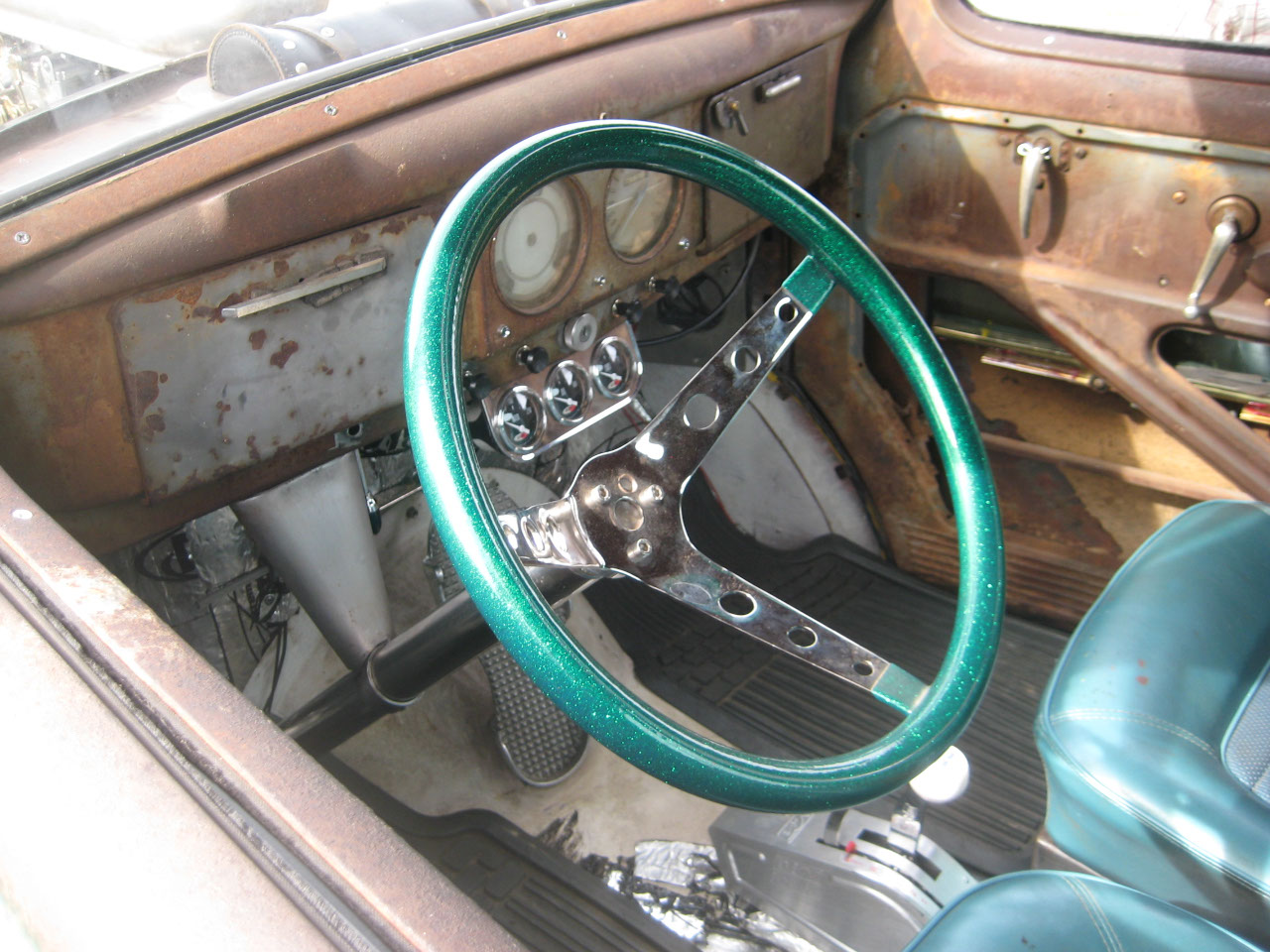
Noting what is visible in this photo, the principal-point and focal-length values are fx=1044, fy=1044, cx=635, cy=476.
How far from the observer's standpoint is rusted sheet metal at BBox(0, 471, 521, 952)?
548 mm

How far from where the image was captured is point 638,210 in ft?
5.32

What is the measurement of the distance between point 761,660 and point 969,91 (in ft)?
3.77

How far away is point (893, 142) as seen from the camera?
184 cm

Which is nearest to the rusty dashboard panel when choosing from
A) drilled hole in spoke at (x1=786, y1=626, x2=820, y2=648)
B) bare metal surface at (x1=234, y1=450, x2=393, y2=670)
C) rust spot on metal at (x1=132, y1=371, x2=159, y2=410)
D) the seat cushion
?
rust spot on metal at (x1=132, y1=371, x2=159, y2=410)

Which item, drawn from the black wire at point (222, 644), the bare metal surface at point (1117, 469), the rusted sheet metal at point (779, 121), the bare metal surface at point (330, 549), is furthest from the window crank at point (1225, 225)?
the black wire at point (222, 644)

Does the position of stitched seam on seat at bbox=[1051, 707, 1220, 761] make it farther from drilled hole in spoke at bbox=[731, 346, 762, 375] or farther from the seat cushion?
drilled hole in spoke at bbox=[731, 346, 762, 375]

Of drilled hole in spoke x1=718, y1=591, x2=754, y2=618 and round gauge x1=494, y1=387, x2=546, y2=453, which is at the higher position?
drilled hole in spoke x1=718, y1=591, x2=754, y2=618

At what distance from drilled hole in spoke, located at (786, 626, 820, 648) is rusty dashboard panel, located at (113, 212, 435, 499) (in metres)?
0.64

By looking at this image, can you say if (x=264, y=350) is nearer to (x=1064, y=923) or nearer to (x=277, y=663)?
(x=277, y=663)

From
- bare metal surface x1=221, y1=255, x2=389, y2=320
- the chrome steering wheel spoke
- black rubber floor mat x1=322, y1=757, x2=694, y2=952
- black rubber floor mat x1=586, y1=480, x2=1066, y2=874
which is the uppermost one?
bare metal surface x1=221, y1=255, x2=389, y2=320

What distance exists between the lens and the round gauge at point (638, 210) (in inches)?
61.2

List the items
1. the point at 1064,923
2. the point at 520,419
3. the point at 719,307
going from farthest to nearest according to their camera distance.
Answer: the point at 719,307 → the point at 520,419 → the point at 1064,923

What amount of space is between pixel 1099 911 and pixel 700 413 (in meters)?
0.60

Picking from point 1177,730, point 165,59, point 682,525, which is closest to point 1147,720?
point 1177,730
